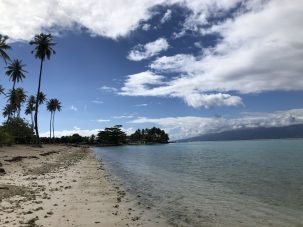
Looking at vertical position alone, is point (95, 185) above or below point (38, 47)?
below

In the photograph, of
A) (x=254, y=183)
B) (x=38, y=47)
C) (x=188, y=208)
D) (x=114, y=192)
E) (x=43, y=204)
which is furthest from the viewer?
(x=38, y=47)

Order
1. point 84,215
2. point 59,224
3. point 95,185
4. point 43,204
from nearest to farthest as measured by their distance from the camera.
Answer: point 59,224
point 84,215
point 43,204
point 95,185

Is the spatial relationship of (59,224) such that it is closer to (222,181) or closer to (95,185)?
(95,185)

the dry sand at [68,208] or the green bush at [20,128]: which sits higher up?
the green bush at [20,128]

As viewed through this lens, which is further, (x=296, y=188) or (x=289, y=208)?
(x=296, y=188)

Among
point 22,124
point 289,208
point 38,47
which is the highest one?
point 38,47

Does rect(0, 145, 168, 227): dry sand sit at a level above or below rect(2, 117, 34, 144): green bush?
below

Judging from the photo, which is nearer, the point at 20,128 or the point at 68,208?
the point at 68,208

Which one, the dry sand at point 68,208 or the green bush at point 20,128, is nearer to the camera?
the dry sand at point 68,208

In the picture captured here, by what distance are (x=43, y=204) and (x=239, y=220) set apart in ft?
35.6

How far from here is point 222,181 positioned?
118 feet

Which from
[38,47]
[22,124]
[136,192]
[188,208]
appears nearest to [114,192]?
[136,192]

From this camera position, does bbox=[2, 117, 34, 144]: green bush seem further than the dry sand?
Yes

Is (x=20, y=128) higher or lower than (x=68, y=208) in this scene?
higher
